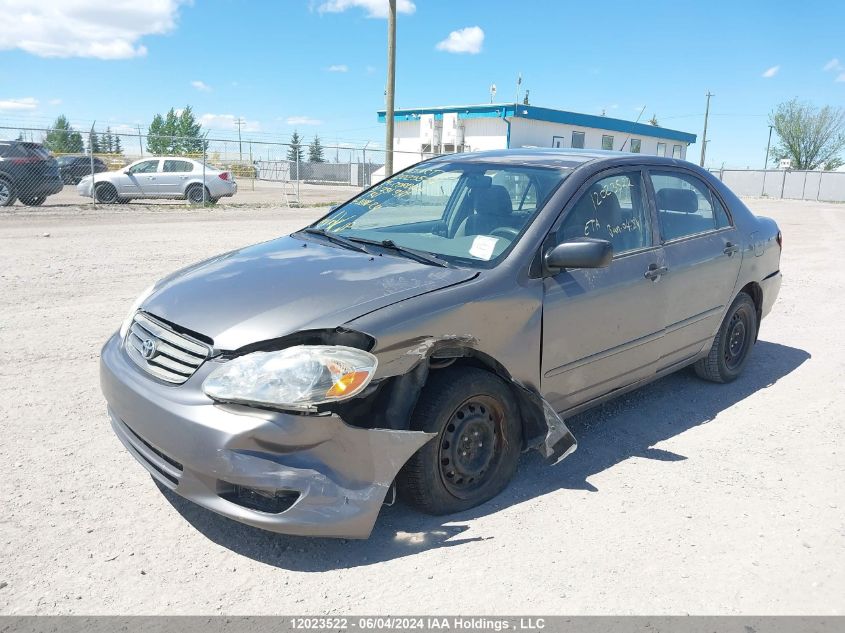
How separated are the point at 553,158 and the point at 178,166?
1850 centimetres

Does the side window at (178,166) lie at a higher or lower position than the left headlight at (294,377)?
higher

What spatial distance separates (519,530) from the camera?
10.3ft

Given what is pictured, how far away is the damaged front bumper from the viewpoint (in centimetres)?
259

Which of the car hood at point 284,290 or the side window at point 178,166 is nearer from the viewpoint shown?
the car hood at point 284,290

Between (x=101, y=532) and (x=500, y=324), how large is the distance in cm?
204

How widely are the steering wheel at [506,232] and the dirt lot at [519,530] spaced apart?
1298mm

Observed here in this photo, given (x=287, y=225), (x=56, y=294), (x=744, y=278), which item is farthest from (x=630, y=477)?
(x=287, y=225)

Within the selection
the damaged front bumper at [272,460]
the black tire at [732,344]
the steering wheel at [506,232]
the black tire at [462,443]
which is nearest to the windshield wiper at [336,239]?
the steering wheel at [506,232]

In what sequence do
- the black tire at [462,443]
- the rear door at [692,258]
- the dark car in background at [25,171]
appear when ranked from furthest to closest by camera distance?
the dark car in background at [25,171]
the rear door at [692,258]
the black tire at [462,443]

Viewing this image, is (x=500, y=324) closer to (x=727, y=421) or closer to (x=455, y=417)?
(x=455, y=417)

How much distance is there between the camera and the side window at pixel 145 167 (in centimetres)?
1998

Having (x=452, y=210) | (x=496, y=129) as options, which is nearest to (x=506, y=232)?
(x=452, y=210)

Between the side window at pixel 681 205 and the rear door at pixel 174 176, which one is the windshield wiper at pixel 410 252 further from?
the rear door at pixel 174 176

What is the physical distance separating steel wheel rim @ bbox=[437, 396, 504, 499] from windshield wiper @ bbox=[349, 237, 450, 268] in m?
0.74
